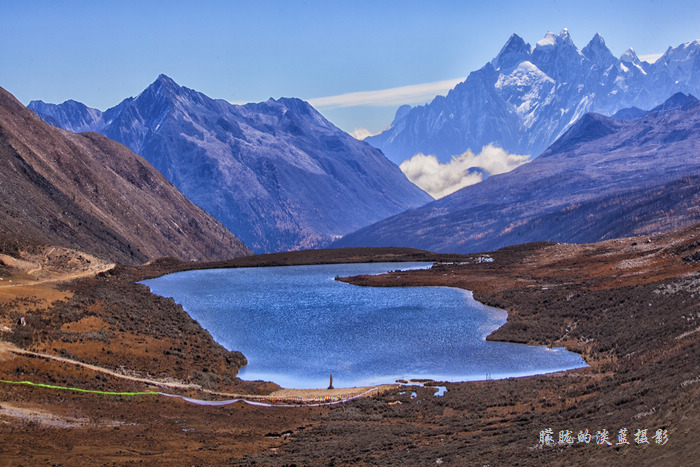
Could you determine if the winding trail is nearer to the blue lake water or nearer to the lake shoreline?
the lake shoreline

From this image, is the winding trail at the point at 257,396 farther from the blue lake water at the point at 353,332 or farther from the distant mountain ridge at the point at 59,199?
the distant mountain ridge at the point at 59,199

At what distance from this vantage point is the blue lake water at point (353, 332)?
53.9m

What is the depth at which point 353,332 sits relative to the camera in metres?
66.6

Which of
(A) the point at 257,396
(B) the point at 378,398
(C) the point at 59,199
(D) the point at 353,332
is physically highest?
(C) the point at 59,199

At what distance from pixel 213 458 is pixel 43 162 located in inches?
5833

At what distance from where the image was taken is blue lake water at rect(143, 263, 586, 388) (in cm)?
5388

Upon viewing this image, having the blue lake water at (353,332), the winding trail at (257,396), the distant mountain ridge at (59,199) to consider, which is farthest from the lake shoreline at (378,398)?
the distant mountain ridge at (59,199)

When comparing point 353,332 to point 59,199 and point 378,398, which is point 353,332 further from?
point 59,199

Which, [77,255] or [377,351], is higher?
[77,255]

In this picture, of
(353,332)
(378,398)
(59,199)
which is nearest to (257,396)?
(378,398)

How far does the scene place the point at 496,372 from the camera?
173 feet

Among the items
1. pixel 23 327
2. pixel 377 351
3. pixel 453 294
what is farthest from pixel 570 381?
pixel 453 294

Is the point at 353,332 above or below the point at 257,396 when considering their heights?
above

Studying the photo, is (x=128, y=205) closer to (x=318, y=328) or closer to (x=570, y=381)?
(x=318, y=328)
